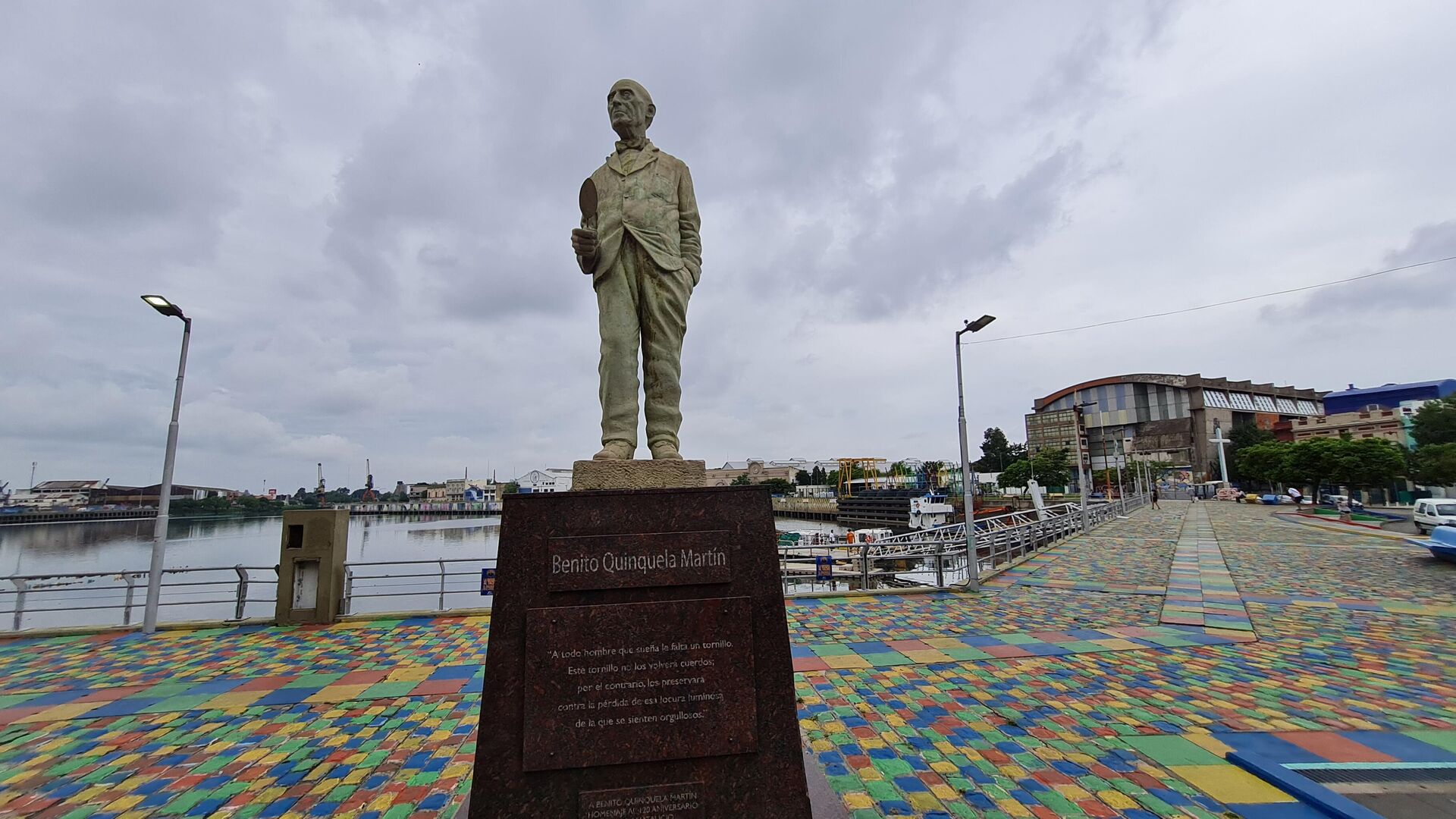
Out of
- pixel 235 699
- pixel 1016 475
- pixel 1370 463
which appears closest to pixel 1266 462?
pixel 1370 463

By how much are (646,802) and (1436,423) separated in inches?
2158

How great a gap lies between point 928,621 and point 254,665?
800 cm

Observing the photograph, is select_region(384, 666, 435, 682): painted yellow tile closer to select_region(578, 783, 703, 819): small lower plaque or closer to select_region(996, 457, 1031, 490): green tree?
select_region(578, 783, 703, 819): small lower plaque

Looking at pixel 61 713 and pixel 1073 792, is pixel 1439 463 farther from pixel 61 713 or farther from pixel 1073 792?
pixel 61 713

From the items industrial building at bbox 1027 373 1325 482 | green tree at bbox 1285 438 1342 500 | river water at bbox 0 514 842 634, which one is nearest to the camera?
river water at bbox 0 514 842 634

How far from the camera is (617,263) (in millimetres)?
4289

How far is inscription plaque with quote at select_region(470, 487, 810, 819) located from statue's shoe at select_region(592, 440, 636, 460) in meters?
1.15

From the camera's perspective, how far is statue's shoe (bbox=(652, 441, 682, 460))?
4.07m

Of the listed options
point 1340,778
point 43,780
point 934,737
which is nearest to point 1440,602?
point 1340,778

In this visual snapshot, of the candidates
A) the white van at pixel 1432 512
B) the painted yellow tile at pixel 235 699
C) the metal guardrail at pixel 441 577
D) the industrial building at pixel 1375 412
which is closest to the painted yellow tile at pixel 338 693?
the painted yellow tile at pixel 235 699

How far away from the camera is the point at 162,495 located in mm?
8117

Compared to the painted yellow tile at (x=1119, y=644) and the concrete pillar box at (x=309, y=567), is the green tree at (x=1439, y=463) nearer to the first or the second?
the painted yellow tile at (x=1119, y=644)

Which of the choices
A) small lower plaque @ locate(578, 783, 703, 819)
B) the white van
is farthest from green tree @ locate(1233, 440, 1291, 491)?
small lower plaque @ locate(578, 783, 703, 819)

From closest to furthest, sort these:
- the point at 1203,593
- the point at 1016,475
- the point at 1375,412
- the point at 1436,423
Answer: the point at 1203,593 → the point at 1436,423 → the point at 1375,412 → the point at 1016,475
